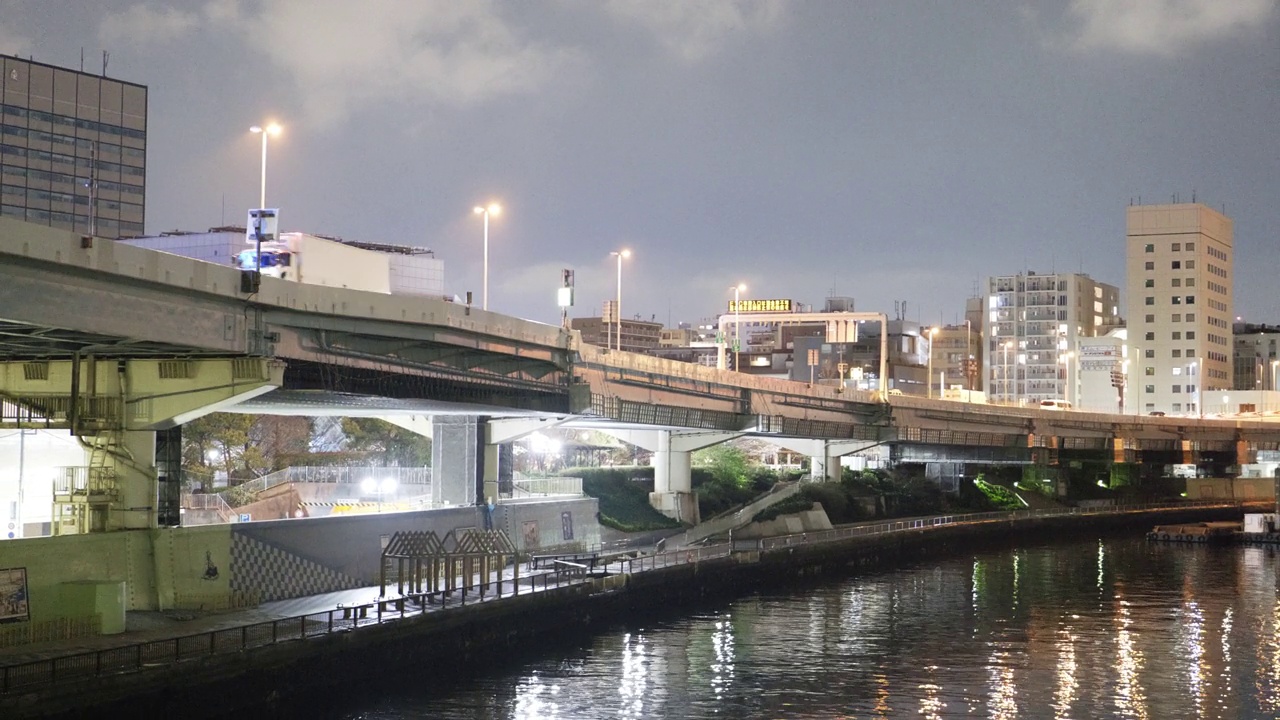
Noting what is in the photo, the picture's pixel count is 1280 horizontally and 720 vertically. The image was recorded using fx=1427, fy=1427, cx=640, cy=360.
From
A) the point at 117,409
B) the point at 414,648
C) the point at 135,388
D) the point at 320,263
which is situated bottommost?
the point at 414,648

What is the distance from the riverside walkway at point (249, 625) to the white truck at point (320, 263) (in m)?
9.87

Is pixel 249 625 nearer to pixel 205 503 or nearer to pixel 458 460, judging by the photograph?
pixel 205 503

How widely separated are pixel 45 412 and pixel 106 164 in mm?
140920

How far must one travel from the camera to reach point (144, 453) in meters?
38.9

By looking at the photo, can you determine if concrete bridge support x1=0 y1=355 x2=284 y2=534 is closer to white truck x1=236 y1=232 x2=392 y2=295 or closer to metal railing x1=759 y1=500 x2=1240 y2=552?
white truck x1=236 y1=232 x2=392 y2=295

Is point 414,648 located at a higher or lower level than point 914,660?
higher

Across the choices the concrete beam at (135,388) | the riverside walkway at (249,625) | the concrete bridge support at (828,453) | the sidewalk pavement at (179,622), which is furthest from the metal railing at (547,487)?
the concrete bridge support at (828,453)

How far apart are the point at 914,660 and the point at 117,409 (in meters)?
25.6

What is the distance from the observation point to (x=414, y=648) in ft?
129

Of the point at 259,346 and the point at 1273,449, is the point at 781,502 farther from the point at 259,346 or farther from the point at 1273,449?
the point at 1273,449

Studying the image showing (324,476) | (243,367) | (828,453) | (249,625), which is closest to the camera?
(249,625)

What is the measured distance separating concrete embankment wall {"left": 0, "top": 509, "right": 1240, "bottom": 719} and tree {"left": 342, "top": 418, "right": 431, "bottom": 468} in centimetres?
2858

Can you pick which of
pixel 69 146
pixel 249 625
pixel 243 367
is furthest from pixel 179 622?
pixel 69 146

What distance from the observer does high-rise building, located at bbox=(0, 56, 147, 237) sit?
162 metres
